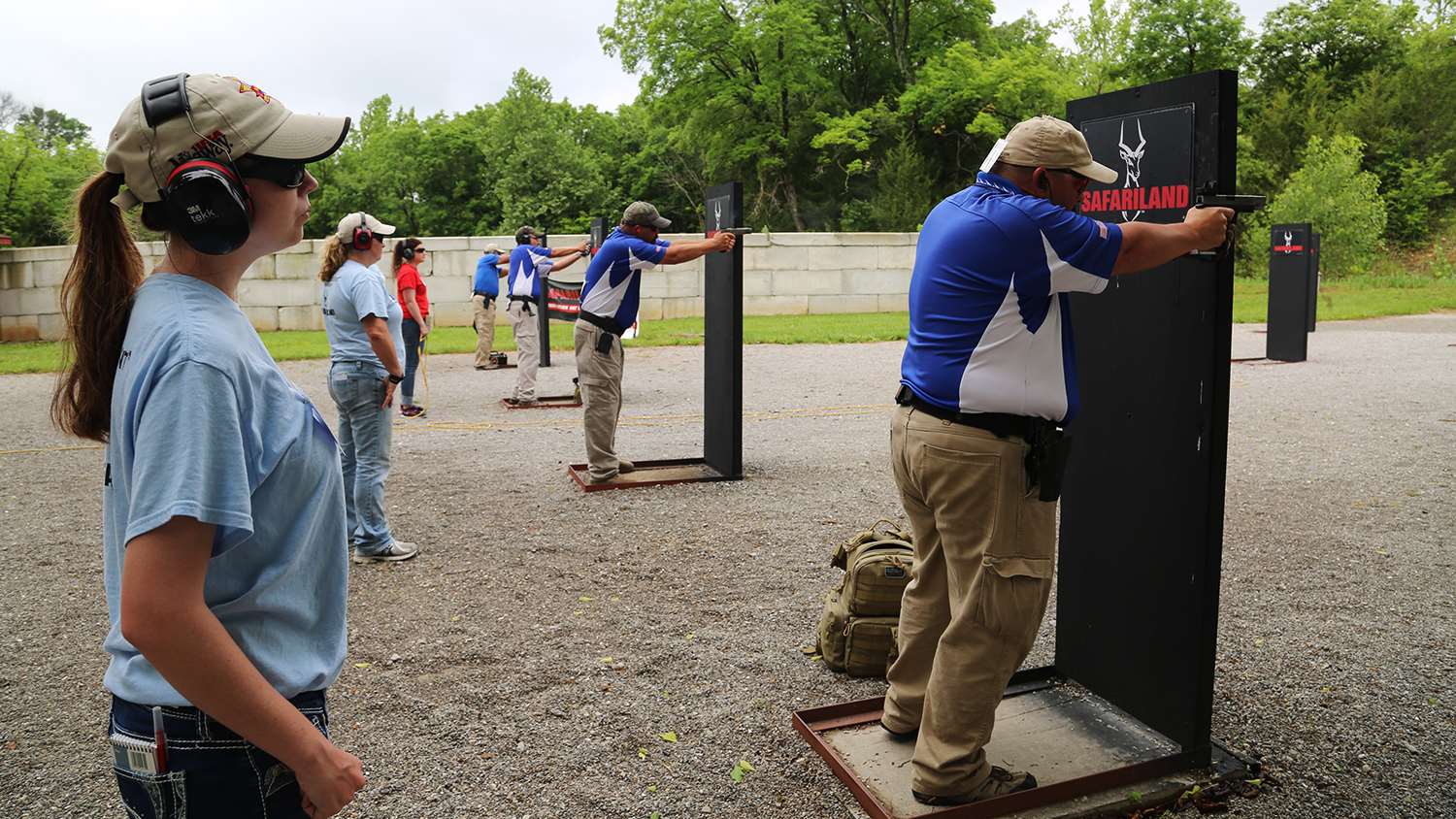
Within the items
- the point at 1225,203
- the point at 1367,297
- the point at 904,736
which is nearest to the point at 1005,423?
the point at 1225,203

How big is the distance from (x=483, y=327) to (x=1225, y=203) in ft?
46.1

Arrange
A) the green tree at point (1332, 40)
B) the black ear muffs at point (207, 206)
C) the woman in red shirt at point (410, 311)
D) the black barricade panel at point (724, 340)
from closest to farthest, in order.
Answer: the black ear muffs at point (207, 206), the black barricade panel at point (724, 340), the woman in red shirt at point (410, 311), the green tree at point (1332, 40)

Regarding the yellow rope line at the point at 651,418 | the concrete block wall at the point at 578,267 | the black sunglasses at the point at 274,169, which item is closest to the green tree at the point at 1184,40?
the concrete block wall at the point at 578,267

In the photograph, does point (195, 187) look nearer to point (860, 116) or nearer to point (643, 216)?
point (643, 216)

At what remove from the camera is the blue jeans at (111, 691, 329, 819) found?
1.59 metres

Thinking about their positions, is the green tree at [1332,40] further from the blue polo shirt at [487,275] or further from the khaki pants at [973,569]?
the khaki pants at [973,569]

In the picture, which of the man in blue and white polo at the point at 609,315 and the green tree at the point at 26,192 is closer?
the man in blue and white polo at the point at 609,315

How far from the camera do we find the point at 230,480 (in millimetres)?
1444

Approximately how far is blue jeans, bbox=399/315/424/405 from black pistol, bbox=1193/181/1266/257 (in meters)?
9.92

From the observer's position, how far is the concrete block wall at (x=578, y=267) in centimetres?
2344

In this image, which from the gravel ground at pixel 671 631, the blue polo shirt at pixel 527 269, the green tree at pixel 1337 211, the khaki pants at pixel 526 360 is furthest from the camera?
the green tree at pixel 1337 211

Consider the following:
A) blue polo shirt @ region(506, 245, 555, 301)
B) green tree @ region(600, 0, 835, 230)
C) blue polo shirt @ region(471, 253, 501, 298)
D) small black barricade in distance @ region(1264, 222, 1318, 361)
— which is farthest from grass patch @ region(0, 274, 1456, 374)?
green tree @ region(600, 0, 835, 230)

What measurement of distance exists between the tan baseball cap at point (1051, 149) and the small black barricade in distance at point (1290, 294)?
14.0 m

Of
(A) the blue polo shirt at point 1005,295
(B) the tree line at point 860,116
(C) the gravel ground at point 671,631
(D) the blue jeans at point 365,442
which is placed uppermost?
(B) the tree line at point 860,116
